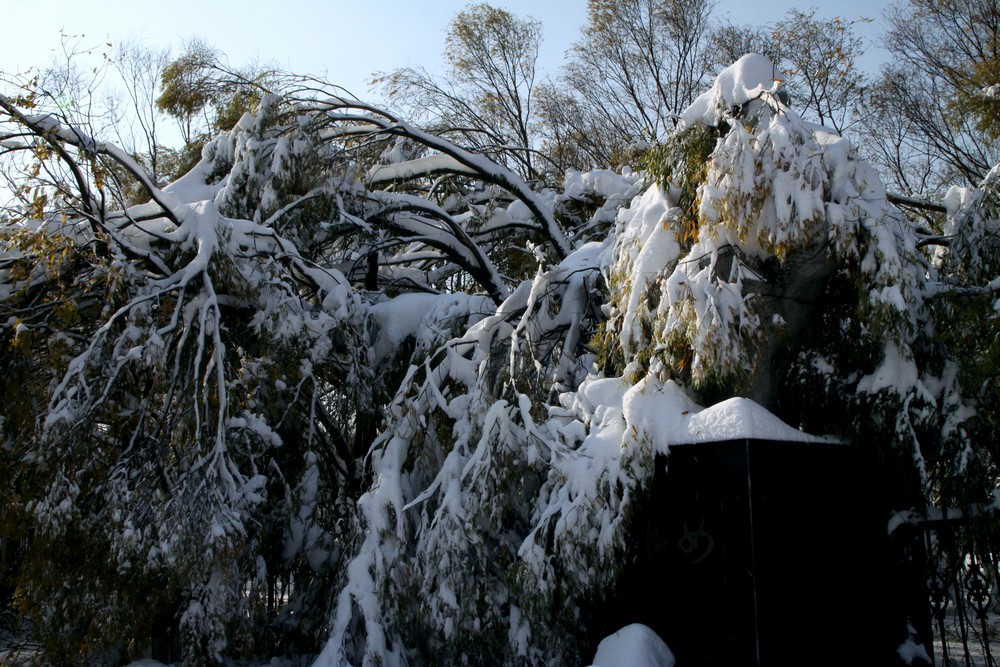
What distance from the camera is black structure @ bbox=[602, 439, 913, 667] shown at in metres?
4.20

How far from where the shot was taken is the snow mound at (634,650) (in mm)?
4348

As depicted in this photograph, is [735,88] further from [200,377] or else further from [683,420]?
[200,377]

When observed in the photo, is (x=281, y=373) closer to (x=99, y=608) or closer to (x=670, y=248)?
(x=99, y=608)

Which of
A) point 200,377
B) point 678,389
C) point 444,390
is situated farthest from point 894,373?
point 200,377

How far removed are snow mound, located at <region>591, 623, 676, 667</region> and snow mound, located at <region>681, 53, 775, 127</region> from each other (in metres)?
2.81

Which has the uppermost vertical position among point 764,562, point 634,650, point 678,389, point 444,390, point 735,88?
point 735,88

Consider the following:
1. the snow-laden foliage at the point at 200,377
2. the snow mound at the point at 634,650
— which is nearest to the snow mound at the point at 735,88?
the snow-laden foliage at the point at 200,377

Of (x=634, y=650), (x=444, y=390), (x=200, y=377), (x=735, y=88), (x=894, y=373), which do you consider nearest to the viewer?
(x=634, y=650)

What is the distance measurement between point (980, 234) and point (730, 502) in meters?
2.77

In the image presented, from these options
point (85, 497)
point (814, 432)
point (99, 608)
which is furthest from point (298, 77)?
point (814, 432)

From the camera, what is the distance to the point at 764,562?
13.7 ft

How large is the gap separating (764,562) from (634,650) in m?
0.79

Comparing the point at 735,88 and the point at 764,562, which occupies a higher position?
the point at 735,88

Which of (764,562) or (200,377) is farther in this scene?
(200,377)
